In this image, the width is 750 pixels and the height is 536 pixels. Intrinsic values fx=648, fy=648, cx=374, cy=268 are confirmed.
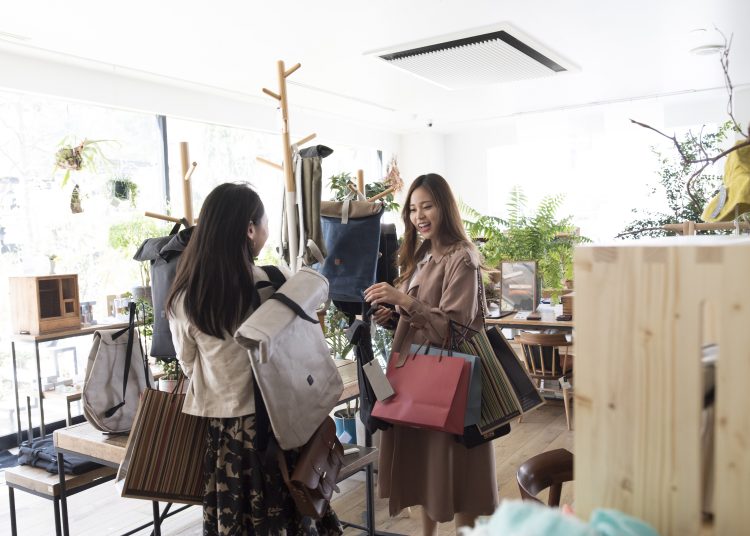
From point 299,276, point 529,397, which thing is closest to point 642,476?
point 299,276

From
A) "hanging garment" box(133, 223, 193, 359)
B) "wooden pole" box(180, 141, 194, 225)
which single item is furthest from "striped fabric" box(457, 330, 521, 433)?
"wooden pole" box(180, 141, 194, 225)

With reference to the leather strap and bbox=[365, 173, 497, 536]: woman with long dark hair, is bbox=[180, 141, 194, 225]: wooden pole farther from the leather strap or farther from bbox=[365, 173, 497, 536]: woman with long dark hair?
bbox=[365, 173, 497, 536]: woman with long dark hair

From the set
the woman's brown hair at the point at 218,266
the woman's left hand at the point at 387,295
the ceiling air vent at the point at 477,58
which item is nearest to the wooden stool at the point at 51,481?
the woman's brown hair at the point at 218,266

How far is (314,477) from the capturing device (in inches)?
74.9

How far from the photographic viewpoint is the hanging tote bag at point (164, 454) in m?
1.93

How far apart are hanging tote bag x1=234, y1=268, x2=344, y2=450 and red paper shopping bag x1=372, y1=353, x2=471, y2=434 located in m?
0.19

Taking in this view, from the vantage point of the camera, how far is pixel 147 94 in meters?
5.66

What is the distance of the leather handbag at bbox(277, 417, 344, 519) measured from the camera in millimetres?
1884

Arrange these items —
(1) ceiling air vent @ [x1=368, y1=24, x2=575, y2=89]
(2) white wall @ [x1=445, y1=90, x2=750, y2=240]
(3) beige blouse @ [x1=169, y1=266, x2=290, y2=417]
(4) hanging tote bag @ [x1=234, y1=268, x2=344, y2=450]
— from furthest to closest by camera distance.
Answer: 1. (2) white wall @ [x1=445, y1=90, x2=750, y2=240]
2. (1) ceiling air vent @ [x1=368, y1=24, x2=575, y2=89]
3. (3) beige blouse @ [x1=169, y1=266, x2=290, y2=417]
4. (4) hanging tote bag @ [x1=234, y1=268, x2=344, y2=450]

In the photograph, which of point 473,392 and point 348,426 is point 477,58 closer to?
point 348,426

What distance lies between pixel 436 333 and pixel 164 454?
0.91 meters

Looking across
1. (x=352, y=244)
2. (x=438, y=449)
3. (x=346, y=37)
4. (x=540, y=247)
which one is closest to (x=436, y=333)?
(x=438, y=449)

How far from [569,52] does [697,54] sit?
1.14m

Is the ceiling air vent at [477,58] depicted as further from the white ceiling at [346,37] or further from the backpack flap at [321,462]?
the backpack flap at [321,462]
